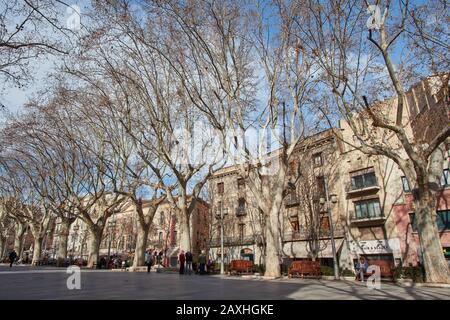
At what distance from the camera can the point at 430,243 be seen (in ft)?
36.0

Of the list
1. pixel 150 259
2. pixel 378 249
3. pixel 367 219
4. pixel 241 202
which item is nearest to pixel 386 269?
pixel 378 249

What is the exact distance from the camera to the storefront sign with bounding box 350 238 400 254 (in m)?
21.4

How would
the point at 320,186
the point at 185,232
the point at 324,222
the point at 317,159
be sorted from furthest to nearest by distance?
the point at 317,159 → the point at 320,186 → the point at 324,222 → the point at 185,232

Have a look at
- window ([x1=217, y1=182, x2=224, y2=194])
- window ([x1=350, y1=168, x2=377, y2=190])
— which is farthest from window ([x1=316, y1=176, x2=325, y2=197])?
window ([x1=217, y1=182, x2=224, y2=194])

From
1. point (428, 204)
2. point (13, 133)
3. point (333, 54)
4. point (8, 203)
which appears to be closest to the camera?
point (428, 204)

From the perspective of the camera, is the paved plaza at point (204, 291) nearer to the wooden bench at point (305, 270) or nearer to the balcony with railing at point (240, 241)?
the wooden bench at point (305, 270)

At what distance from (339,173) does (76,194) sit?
2229 centimetres

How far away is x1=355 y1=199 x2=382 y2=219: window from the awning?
268 centimetres

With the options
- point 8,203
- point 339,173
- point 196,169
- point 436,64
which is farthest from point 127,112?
point 8,203

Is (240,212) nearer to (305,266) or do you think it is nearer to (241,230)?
(241,230)

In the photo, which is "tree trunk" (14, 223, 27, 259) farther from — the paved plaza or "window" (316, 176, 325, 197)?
"window" (316, 176, 325, 197)

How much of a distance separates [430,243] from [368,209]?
13.1m
